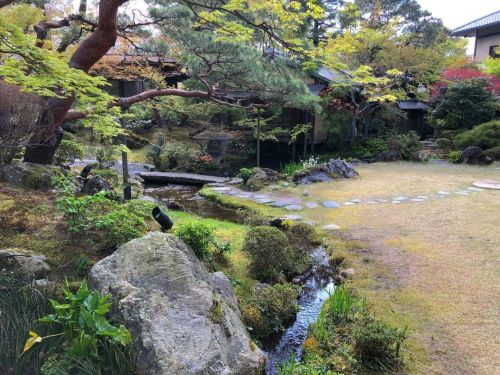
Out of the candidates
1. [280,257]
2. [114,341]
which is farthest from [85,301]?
[280,257]

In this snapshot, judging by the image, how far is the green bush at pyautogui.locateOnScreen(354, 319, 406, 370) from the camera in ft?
11.3

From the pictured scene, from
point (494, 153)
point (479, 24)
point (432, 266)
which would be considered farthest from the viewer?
point (479, 24)

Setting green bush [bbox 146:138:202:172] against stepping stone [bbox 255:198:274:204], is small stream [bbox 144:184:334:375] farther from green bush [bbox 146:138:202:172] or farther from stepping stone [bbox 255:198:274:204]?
green bush [bbox 146:138:202:172]

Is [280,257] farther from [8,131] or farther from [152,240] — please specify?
[8,131]

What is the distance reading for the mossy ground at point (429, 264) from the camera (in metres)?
3.68

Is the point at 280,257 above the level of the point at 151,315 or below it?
below

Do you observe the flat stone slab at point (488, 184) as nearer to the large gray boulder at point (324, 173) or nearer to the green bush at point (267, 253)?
the large gray boulder at point (324, 173)

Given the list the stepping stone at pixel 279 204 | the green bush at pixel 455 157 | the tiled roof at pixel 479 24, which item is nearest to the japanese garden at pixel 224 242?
the stepping stone at pixel 279 204

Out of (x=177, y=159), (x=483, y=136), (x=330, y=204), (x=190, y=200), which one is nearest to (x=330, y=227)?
(x=330, y=204)

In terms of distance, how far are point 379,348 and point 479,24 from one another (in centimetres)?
2690

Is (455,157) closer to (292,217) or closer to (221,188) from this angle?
(221,188)

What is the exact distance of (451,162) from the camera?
1542cm

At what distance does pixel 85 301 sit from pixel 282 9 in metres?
4.13

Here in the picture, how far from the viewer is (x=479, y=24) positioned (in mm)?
→ 24172
